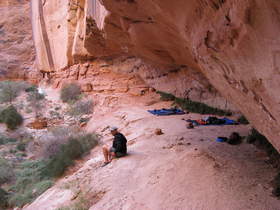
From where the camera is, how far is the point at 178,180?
3.39m

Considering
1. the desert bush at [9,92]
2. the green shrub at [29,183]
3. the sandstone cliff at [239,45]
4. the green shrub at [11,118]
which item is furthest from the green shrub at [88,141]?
the desert bush at [9,92]

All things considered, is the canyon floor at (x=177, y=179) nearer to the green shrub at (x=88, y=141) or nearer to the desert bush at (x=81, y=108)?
the green shrub at (x=88, y=141)

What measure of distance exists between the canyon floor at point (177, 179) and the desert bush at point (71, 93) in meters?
7.75

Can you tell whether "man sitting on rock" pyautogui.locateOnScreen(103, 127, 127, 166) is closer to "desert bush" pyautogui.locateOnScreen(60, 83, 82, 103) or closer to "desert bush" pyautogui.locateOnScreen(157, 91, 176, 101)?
"desert bush" pyautogui.locateOnScreen(157, 91, 176, 101)

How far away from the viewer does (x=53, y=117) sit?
11312 millimetres

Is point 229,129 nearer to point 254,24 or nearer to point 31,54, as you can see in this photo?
point 254,24

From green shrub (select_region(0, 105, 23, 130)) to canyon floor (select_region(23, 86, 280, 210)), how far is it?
6862 millimetres

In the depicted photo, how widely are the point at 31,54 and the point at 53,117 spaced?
13.9 meters

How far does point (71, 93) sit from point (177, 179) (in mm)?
10276

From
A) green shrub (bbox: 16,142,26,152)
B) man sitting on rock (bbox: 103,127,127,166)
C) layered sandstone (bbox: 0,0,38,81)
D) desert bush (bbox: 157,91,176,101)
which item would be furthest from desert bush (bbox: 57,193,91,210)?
layered sandstone (bbox: 0,0,38,81)

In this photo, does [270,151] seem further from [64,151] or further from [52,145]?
[52,145]

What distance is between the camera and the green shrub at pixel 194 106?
820cm

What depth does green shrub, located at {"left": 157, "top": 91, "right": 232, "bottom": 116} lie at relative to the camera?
820 cm

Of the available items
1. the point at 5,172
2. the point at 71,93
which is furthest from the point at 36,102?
the point at 5,172
